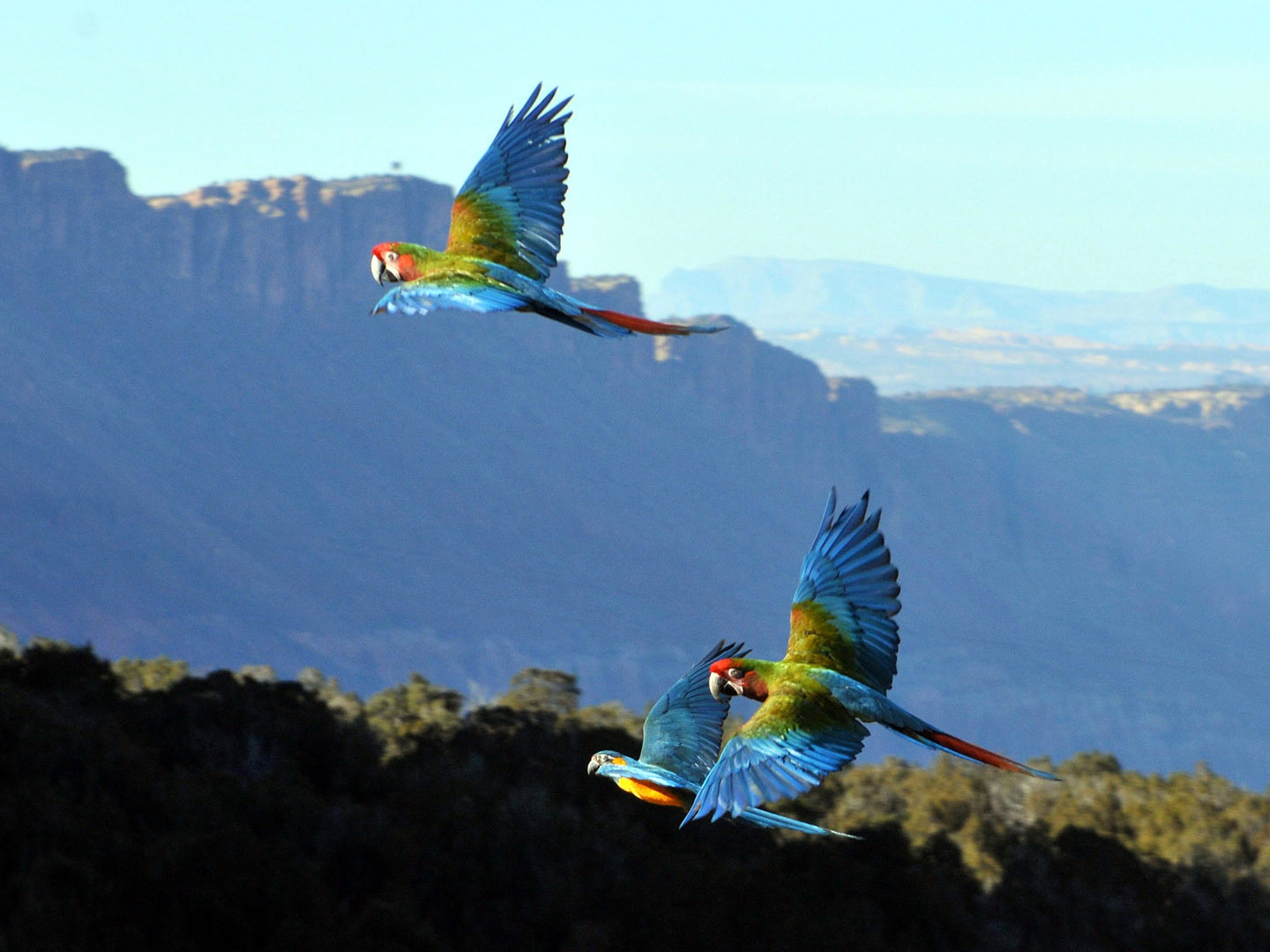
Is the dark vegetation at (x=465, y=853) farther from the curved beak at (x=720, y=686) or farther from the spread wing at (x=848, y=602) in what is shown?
the spread wing at (x=848, y=602)

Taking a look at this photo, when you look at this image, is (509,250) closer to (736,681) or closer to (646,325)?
(646,325)

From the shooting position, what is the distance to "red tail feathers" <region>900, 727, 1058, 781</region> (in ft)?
13.0

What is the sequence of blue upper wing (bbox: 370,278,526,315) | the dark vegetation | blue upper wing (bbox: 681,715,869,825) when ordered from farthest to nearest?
the dark vegetation → blue upper wing (bbox: 370,278,526,315) → blue upper wing (bbox: 681,715,869,825)

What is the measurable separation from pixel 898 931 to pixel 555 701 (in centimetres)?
2113

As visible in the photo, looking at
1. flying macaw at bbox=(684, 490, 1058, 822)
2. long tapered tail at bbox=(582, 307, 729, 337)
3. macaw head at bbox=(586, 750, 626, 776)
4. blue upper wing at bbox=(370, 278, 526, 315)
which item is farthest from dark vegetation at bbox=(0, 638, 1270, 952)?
long tapered tail at bbox=(582, 307, 729, 337)

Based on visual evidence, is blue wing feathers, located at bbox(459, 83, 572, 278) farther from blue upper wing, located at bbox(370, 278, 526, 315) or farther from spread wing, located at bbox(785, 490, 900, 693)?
spread wing, located at bbox(785, 490, 900, 693)

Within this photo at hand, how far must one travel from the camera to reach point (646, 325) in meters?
4.05

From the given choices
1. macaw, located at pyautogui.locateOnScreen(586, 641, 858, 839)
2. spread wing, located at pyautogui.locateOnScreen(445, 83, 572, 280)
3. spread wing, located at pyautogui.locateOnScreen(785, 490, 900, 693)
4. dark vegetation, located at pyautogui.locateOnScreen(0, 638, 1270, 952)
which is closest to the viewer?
spread wing, located at pyautogui.locateOnScreen(785, 490, 900, 693)

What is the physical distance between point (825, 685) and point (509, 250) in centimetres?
166

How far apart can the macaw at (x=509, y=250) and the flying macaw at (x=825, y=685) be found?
31.3 inches

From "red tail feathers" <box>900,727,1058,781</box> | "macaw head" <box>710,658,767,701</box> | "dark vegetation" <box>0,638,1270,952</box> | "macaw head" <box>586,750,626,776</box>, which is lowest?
"dark vegetation" <box>0,638,1270,952</box>

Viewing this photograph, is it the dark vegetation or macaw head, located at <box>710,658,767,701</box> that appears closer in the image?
macaw head, located at <box>710,658,767,701</box>

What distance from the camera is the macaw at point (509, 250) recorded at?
4180 mm

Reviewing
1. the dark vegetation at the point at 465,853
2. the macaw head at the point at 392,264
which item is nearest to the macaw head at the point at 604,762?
the macaw head at the point at 392,264
